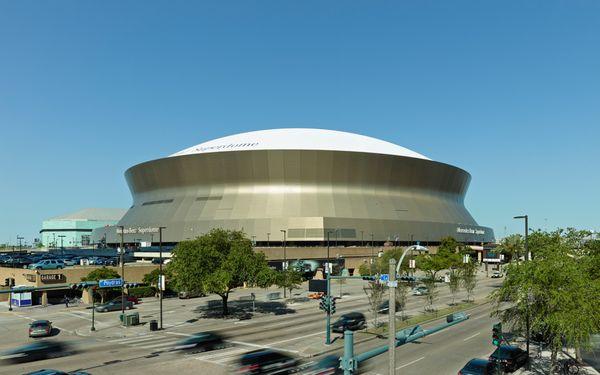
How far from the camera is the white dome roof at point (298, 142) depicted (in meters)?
130

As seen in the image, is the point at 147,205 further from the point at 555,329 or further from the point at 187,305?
A: the point at 555,329

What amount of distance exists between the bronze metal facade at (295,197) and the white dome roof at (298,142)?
213 inches

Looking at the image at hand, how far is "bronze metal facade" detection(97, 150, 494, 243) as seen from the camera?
11594 cm

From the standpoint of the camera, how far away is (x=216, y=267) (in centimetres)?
4716

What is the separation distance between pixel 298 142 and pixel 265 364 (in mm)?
109662

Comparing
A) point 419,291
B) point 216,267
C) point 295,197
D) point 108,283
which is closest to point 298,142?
point 295,197

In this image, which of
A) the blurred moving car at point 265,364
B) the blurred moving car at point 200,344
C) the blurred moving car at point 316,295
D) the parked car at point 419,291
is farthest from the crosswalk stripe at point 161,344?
the parked car at point 419,291

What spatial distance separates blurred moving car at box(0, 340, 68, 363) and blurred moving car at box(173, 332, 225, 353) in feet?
26.7

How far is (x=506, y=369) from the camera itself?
1038 inches

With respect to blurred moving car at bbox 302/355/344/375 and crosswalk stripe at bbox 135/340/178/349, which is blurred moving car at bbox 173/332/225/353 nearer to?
crosswalk stripe at bbox 135/340/178/349

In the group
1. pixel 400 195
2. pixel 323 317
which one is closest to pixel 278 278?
pixel 323 317

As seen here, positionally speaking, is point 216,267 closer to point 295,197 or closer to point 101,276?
point 101,276

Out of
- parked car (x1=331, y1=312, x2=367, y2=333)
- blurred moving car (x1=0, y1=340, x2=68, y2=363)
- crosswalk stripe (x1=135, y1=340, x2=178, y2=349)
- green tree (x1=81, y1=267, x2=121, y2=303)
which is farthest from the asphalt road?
green tree (x1=81, y1=267, x2=121, y2=303)

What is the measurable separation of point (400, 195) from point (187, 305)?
8856 cm
